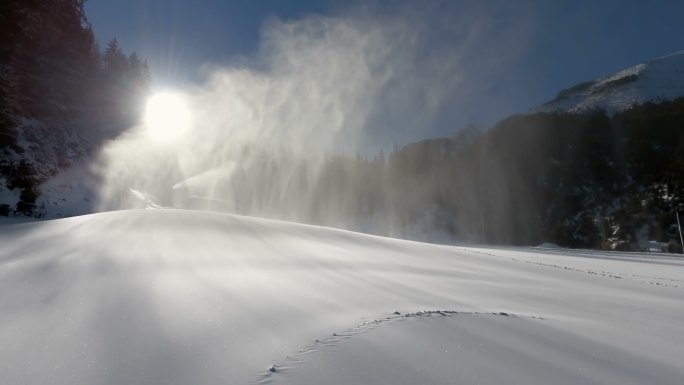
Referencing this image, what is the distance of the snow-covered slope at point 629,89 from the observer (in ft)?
256

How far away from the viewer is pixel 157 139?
47438 millimetres

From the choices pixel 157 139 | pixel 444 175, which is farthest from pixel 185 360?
pixel 444 175

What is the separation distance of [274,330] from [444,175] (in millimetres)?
76468

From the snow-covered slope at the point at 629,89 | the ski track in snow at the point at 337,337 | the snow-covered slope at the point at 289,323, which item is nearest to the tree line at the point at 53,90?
A: the snow-covered slope at the point at 289,323

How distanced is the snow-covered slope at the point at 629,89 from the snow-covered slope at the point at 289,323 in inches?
3510

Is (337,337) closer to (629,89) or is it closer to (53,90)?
(53,90)

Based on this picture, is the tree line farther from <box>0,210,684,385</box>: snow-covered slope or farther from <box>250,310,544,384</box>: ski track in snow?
<box>250,310,544,384</box>: ski track in snow

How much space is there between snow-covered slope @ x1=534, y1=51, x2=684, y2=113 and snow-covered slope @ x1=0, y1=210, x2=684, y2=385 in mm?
89158

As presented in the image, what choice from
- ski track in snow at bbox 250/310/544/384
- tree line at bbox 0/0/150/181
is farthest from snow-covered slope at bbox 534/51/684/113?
ski track in snow at bbox 250/310/544/384

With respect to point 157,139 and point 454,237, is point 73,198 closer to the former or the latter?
point 157,139

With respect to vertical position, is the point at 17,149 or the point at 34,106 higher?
the point at 34,106

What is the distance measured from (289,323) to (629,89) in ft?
357

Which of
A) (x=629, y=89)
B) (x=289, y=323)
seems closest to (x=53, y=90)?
(x=289, y=323)

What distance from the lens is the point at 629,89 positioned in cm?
8538
